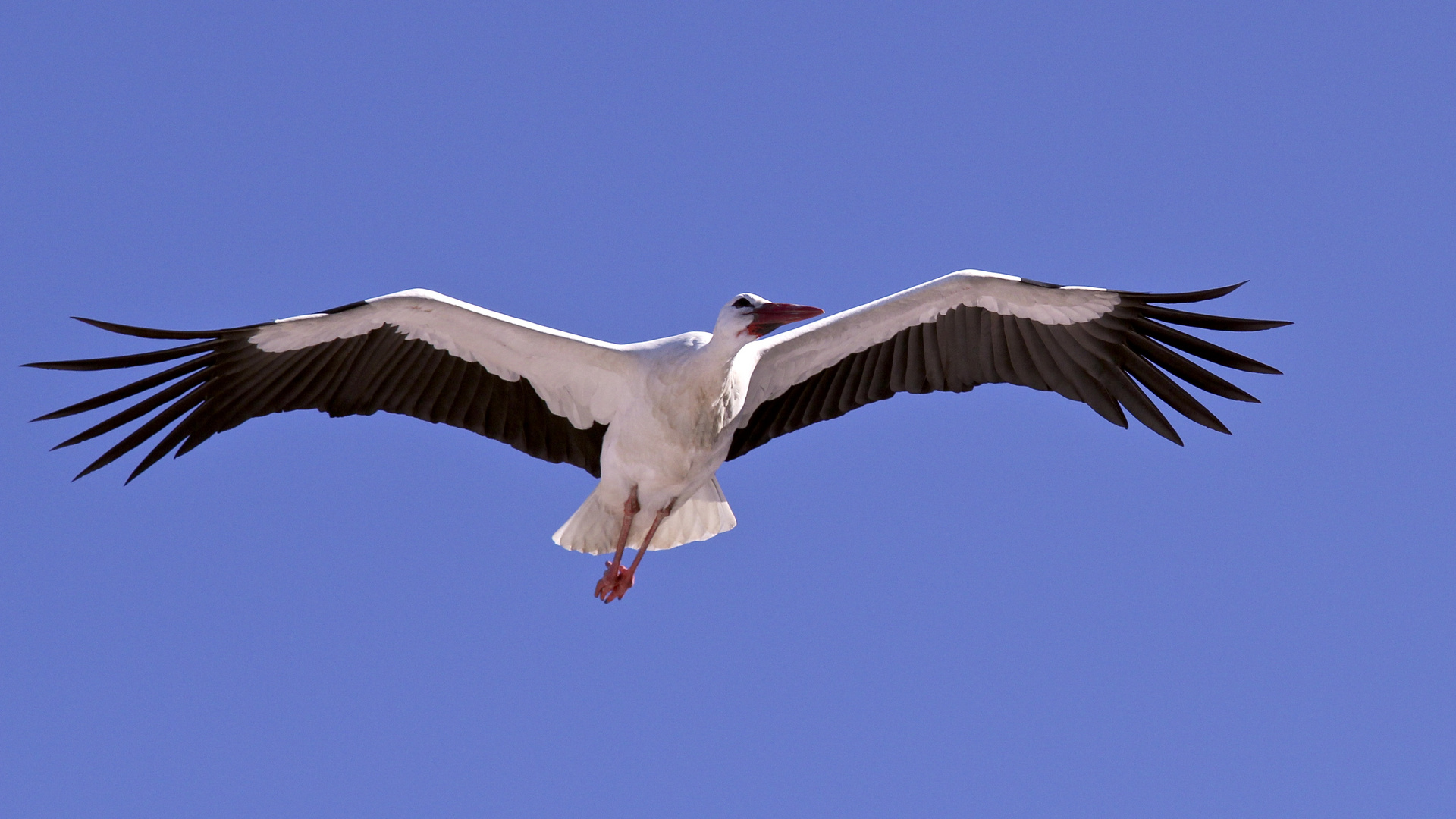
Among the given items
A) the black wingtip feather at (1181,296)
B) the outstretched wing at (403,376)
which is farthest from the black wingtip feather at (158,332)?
the black wingtip feather at (1181,296)

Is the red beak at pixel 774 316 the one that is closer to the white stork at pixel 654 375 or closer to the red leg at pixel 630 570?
the white stork at pixel 654 375

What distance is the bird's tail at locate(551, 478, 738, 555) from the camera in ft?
29.2

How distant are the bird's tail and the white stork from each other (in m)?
0.01

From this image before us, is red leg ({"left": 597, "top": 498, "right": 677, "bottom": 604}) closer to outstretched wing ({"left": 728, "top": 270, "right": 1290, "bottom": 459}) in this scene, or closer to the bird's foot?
the bird's foot

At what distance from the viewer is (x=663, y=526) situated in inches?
352

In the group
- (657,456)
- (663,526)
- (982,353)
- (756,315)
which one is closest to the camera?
(756,315)

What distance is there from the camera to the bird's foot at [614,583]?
8.63m

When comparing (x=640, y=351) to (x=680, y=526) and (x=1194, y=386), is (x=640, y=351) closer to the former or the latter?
(x=680, y=526)

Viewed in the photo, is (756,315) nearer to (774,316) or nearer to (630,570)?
(774,316)

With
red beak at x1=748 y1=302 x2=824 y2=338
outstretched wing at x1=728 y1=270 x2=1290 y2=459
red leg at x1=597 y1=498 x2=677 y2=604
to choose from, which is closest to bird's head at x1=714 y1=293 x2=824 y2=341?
red beak at x1=748 y1=302 x2=824 y2=338

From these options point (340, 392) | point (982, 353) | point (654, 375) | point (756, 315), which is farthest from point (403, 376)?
point (982, 353)

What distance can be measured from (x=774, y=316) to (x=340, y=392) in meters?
2.93

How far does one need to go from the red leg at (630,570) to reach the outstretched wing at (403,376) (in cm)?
56

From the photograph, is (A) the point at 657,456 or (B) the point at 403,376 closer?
(A) the point at 657,456
